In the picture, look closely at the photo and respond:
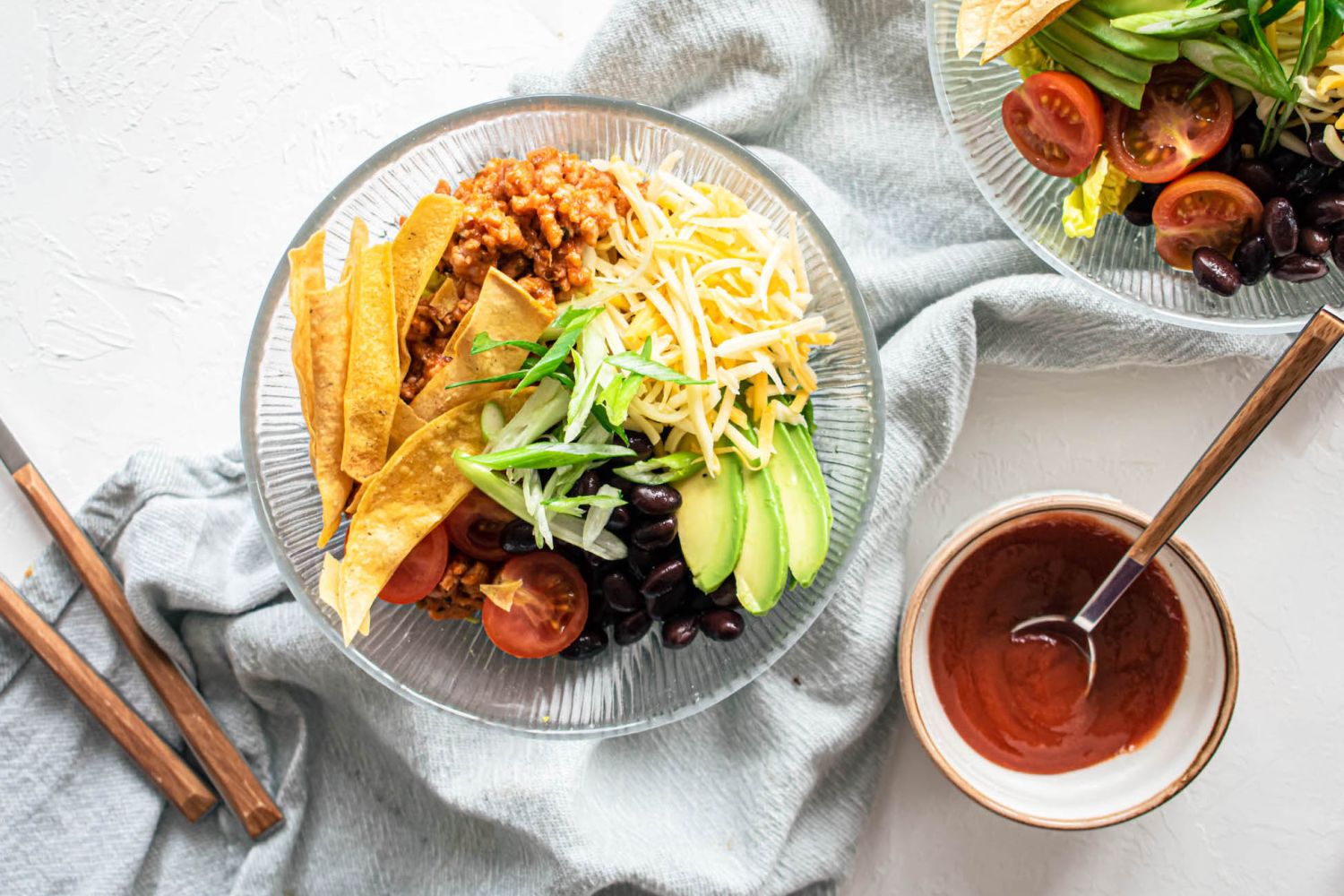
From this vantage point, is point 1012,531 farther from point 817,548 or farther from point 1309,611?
point 1309,611

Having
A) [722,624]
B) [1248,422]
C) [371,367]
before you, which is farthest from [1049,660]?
[371,367]

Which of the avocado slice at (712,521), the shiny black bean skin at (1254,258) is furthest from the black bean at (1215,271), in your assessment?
the avocado slice at (712,521)

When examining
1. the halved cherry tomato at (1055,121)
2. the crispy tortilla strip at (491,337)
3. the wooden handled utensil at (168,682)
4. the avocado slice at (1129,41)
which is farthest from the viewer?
the wooden handled utensil at (168,682)

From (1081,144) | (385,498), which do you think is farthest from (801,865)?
(1081,144)

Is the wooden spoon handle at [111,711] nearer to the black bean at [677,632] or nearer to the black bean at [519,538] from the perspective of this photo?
the black bean at [519,538]

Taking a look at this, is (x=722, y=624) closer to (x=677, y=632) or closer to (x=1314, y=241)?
(x=677, y=632)

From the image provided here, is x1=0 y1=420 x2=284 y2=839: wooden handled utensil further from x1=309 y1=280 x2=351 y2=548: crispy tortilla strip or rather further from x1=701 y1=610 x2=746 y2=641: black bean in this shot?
x1=701 y1=610 x2=746 y2=641: black bean
